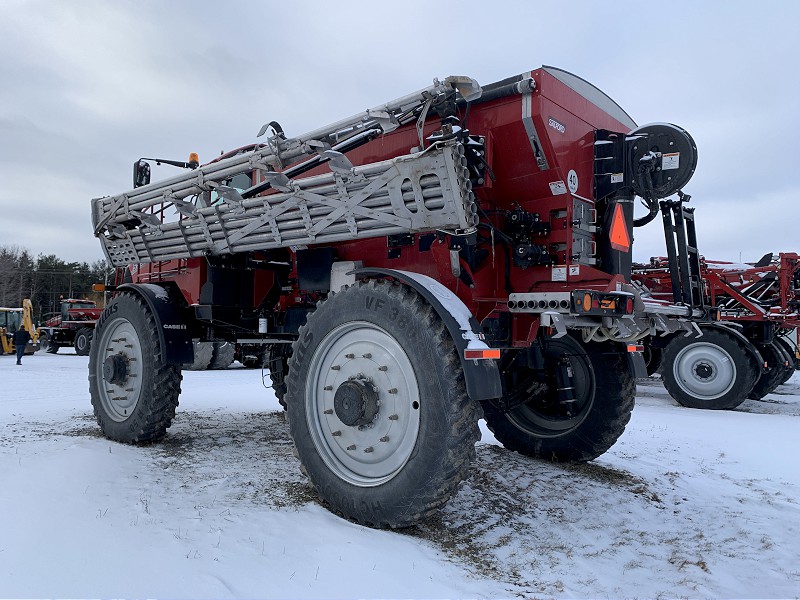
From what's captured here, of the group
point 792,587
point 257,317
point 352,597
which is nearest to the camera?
point 352,597

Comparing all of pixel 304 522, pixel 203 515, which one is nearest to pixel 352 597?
pixel 304 522

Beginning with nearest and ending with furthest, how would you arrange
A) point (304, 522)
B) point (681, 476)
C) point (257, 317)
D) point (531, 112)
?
point (304, 522) < point (531, 112) < point (681, 476) < point (257, 317)

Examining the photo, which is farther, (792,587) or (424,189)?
(424,189)

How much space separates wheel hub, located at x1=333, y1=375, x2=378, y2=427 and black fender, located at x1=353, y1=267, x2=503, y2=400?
2.09 ft

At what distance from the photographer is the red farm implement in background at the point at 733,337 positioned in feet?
31.5

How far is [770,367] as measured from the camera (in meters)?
10.7

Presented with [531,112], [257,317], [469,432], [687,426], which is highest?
[531,112]

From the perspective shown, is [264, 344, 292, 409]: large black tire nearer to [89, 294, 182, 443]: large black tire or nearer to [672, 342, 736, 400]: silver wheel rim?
[89, 294, 182, 443]: large black tire

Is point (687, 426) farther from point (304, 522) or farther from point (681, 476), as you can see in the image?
point (304, 522)

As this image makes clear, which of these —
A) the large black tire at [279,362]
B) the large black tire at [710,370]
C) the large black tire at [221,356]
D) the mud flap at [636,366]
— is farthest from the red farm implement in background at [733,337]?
the large black tire at [221,356]

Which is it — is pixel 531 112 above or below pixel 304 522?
above

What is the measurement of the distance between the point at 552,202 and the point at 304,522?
2.63 meters

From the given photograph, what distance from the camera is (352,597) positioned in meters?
2.43

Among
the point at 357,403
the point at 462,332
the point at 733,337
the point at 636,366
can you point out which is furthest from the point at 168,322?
the point at 733,337
